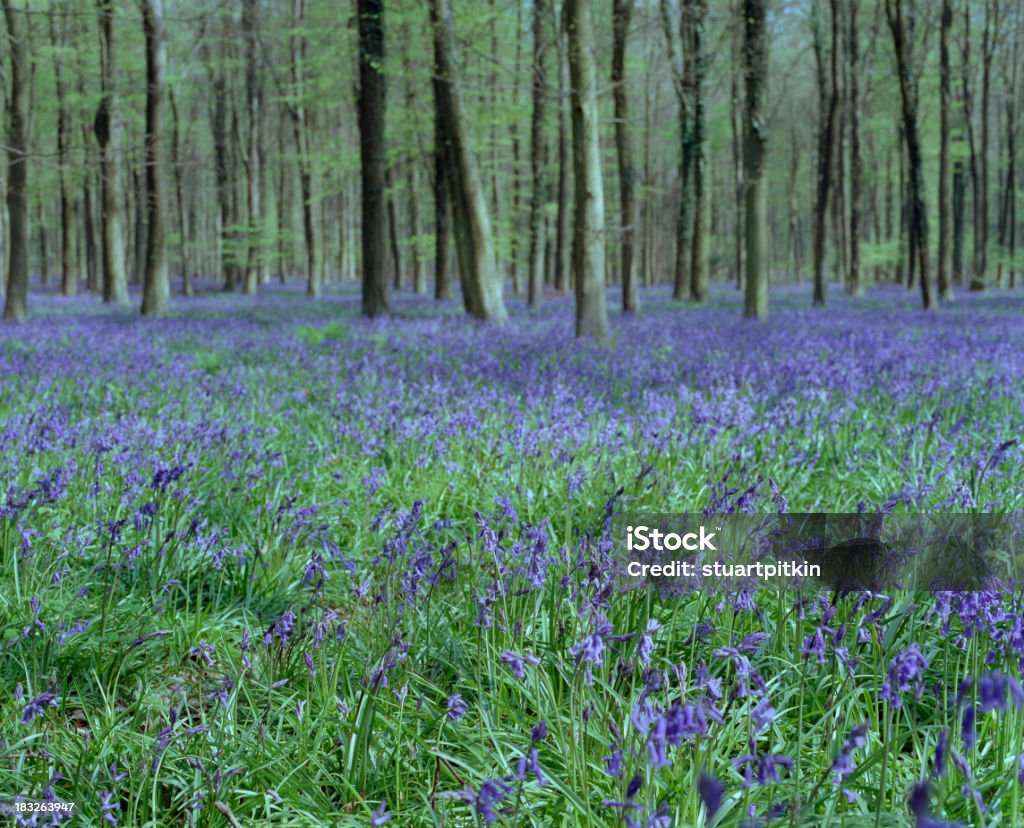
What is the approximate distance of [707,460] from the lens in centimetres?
489

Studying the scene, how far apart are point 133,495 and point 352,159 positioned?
2434 cm

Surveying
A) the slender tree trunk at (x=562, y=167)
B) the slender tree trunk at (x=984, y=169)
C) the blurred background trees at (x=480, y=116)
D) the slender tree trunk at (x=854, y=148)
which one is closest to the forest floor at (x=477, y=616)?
the blurred background trees at (x=480, y=116)

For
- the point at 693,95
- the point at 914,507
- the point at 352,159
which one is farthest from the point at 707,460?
the point at 352,159

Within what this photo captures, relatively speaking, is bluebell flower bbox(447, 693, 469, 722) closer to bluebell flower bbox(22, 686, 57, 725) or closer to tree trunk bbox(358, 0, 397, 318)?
bluebell flower bbox(22, 686, 57, 725)

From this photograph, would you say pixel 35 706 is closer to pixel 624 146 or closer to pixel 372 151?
pixel 372 151

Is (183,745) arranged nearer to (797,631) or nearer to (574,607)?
(574,607)

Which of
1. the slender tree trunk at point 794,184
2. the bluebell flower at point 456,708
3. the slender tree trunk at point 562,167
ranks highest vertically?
the slender tree trunk at point 794,184

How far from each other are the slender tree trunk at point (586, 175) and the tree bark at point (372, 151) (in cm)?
557

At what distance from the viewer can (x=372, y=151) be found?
1606 centimetres

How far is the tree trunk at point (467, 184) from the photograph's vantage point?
595 inches

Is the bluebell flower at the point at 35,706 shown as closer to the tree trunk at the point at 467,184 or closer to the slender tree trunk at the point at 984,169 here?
the tree trunk at the point at 467,184

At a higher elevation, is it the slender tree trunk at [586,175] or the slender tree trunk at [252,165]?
the slender tree trunk at [252,165]

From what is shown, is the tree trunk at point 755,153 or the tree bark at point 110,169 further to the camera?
the tree bark at point 110,169

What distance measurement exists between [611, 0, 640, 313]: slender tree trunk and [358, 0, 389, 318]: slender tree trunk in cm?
453
